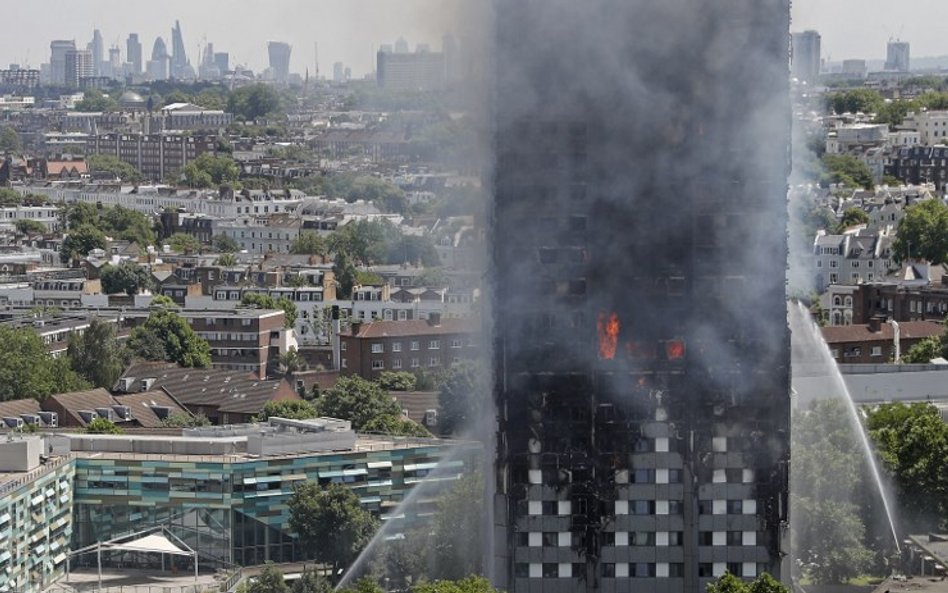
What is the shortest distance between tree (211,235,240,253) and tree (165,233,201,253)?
0.67 meters

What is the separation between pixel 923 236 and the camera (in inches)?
3664

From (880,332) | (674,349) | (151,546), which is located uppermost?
(674,349)

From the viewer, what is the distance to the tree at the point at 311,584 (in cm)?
4288

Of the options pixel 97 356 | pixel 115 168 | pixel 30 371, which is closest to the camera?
pixel 30 371

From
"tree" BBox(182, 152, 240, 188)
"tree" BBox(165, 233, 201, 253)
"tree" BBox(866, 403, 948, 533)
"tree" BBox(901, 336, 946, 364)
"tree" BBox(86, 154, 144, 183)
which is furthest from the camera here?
"tree" BBox(86, 154, 144, 183)

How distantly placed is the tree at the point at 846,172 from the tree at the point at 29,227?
97.7ft

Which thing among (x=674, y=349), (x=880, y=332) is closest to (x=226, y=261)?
(x=880, y=332)

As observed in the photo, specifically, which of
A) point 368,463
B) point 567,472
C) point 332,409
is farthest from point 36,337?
point 567,472

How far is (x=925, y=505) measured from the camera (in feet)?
155

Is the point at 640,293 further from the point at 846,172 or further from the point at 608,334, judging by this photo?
the point at 846,172

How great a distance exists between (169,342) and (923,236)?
28.3m

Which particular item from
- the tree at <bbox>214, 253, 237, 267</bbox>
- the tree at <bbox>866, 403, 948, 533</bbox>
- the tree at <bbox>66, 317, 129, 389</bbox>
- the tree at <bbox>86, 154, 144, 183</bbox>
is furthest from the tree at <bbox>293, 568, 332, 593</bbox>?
the tree at <bbox>86, 154, 144, 183</bbox>

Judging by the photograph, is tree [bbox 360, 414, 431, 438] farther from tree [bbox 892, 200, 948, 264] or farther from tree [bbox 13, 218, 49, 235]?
tree [bbox 13, 218, 49, 235]

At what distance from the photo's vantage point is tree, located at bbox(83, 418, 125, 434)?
55094 millimetres
